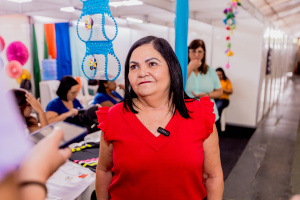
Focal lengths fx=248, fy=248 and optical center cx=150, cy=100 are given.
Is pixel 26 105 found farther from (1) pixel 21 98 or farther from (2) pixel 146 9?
(2) pixel 146 9

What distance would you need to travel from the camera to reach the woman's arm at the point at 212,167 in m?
1.24

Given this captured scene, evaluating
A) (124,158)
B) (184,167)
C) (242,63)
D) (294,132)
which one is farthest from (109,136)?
(294,132)

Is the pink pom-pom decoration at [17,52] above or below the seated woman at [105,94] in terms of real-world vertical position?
above

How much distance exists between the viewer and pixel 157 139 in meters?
1.14

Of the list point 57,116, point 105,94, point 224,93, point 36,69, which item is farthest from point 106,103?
point 224,93

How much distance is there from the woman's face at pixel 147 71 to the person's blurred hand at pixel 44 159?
2.23ft

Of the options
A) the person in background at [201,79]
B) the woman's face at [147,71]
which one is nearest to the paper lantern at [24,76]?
the person in background at [201,79]

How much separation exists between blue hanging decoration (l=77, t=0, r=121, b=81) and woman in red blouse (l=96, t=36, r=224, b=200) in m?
0.25

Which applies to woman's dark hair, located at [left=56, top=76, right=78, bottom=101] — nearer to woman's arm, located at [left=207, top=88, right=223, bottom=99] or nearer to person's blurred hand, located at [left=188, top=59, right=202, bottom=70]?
person's blurred hand, located at [left=188, top=59, right=202, bottom=70]

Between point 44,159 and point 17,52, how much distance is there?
499 cm

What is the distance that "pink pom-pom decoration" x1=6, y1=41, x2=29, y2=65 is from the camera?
4.31 metres

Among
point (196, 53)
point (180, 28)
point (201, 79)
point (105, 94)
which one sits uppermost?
point (180, 28)

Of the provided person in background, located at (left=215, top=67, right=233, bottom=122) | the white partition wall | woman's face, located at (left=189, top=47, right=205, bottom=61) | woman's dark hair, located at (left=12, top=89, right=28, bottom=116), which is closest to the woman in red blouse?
woman's dark hair, located at (left=12, top=89, right=28, bottom=116)

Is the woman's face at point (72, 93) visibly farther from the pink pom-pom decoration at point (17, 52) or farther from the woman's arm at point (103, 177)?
the woman's arm at point (103, 177)
